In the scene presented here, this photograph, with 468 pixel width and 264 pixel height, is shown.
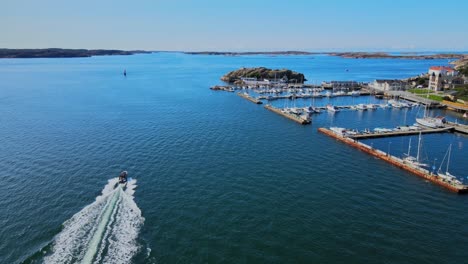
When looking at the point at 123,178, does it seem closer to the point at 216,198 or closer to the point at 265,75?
the point at 216,198

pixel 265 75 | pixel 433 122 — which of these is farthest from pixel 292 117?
pixel 265 75

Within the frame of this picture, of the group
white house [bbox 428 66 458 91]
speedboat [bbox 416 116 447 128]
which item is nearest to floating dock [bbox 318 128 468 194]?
speedboat [bbox 416 116 447 128]

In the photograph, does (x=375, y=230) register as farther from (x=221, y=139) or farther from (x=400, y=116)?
(x=400, y=116)

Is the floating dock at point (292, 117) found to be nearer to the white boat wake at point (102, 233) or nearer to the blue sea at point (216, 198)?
the blue sea at point (216, 198)

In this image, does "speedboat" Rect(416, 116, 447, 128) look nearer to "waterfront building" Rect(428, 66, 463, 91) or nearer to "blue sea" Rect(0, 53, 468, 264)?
"blue sea" Rect(0, 53, 468, 264)

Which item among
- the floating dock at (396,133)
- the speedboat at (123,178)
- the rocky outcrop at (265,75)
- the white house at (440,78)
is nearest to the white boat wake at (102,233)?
the speedboat at (123,178)
